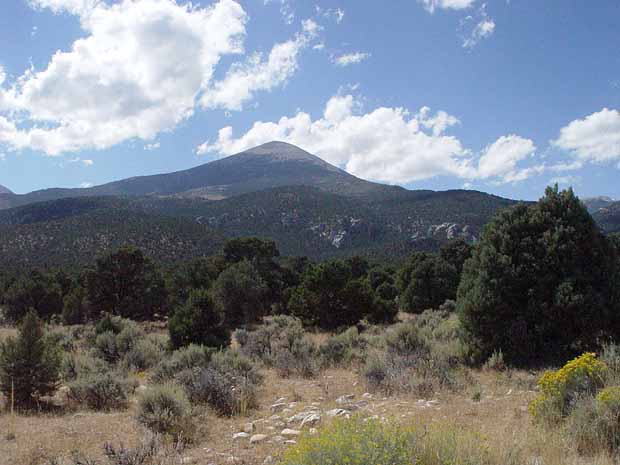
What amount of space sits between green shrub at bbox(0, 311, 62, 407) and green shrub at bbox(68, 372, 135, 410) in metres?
0.52

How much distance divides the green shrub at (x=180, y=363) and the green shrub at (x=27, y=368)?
1.92 m

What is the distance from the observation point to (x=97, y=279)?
28156mm

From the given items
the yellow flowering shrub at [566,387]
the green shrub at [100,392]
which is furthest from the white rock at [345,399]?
the green shrub at [100,392]

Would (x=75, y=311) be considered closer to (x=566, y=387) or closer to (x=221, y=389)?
(x=221, y=389)

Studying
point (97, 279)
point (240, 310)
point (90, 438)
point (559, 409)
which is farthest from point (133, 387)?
point (97, 279)

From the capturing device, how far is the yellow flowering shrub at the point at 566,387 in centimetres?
499

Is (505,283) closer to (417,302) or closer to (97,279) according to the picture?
(417,302)

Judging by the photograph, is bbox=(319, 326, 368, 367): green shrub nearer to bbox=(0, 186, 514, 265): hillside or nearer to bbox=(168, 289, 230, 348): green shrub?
bbox=(168, 289, 230, 348): green shrub

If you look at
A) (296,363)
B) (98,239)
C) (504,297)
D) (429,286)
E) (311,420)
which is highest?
(98,239)

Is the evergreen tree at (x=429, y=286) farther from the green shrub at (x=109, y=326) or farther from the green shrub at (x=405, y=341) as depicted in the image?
the green shrub at (x=109, y=326)

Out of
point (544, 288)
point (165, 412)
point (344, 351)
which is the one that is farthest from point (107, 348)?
point (544, 288)

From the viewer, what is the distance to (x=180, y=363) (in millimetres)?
9414

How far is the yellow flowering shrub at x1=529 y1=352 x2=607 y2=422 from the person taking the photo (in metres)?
4.99

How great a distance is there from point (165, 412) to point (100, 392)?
8.33 feet
